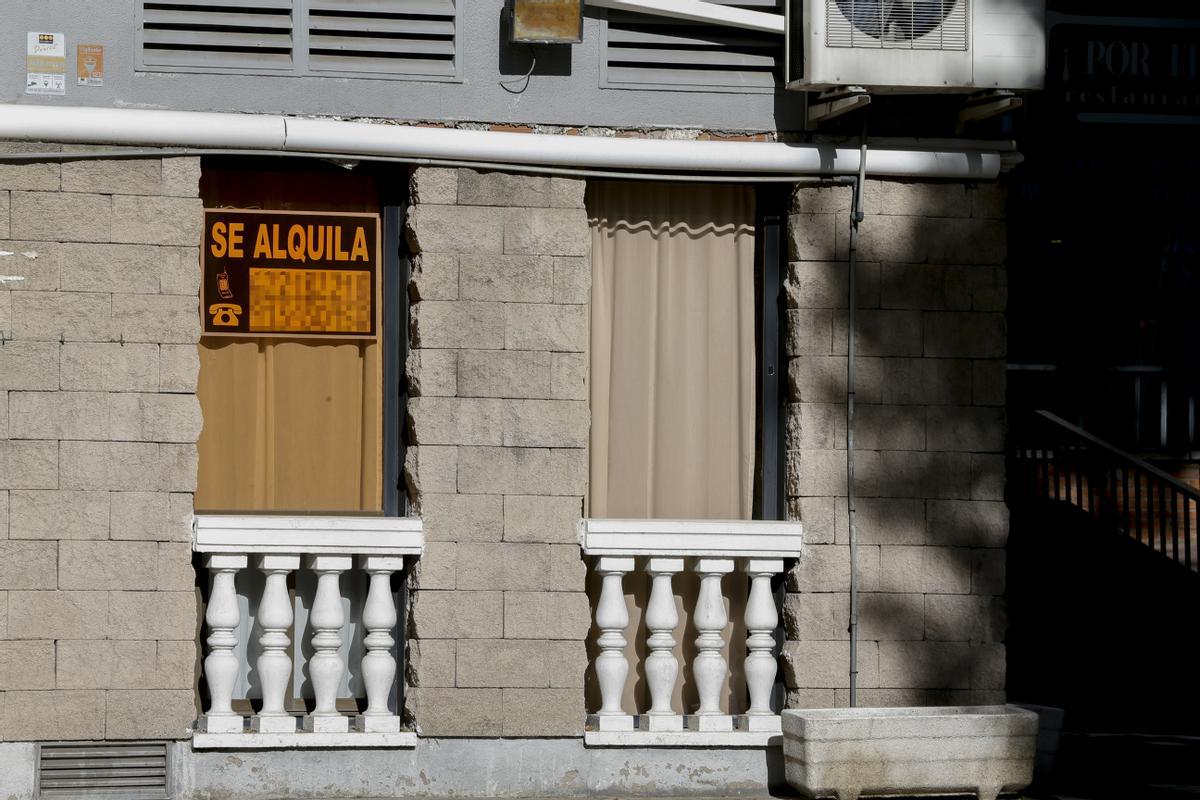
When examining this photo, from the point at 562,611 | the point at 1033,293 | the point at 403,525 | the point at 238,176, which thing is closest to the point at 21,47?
the point at 238,176

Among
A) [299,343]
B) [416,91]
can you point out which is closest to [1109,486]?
[416,91]

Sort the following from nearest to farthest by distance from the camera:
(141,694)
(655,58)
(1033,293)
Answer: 1. (141,694)
2. (655,58)
3. (1033,293)

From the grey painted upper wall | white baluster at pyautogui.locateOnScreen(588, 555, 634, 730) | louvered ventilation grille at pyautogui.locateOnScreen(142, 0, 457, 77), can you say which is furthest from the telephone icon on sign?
white baluster at pyautogui.locateOnScreen(588, 555, 634, 730)

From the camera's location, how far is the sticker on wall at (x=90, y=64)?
290 inches

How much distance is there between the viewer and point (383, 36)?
7684 mm

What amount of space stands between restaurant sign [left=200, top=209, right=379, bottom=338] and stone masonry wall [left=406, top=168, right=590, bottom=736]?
0.30 meters

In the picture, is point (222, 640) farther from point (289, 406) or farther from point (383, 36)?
point (383, 36)

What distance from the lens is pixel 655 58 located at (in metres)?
7.85

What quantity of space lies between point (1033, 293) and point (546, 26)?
6.59 meters

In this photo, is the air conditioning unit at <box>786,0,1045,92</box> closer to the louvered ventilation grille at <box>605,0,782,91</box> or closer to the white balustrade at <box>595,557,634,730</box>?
the louvered ventilation grille at <box>605,0,782,91</box>

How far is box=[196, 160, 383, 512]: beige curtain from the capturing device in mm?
7664

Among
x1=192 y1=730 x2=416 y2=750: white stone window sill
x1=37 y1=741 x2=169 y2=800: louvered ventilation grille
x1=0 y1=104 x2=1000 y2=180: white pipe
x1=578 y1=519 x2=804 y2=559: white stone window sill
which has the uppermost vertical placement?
x1=0 y1=104 x2=1000 y2=180: white pipe

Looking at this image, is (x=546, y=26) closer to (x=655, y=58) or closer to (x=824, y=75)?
(x=655, y=58)

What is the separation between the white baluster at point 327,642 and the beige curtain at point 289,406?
38 centimetres
